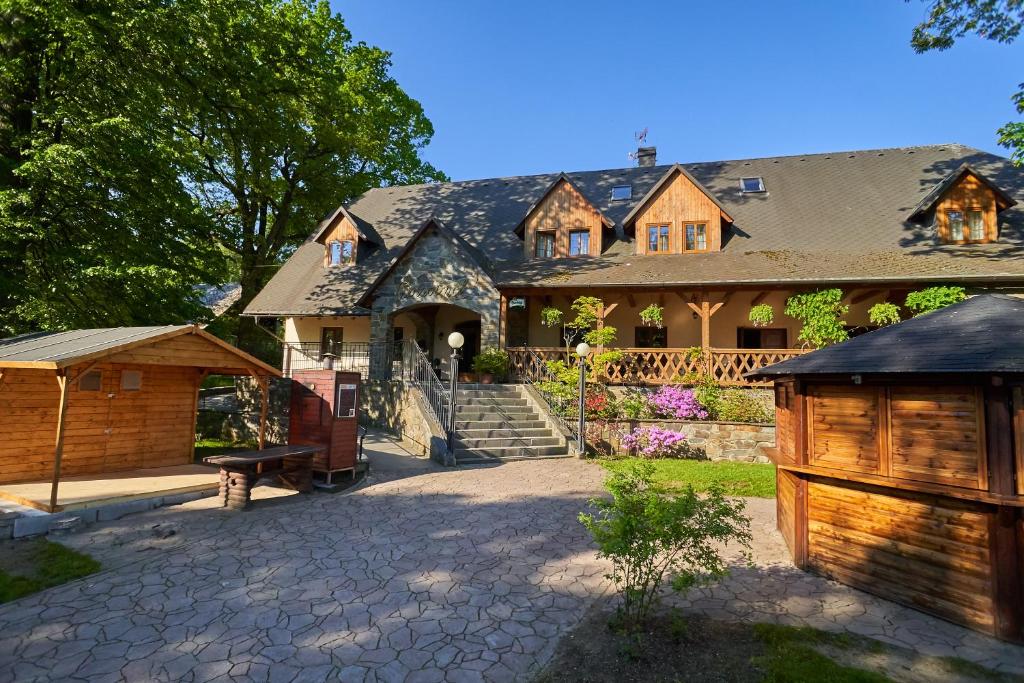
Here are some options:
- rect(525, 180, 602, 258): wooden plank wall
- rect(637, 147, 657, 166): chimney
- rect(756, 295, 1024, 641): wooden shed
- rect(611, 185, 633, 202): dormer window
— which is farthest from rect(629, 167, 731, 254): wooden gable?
rect(756, 295, 1024, 641): wooden shed

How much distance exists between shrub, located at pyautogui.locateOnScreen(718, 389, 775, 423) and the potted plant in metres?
6.87

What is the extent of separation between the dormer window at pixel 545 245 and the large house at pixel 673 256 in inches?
1.8

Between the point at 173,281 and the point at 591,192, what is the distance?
1660 cm

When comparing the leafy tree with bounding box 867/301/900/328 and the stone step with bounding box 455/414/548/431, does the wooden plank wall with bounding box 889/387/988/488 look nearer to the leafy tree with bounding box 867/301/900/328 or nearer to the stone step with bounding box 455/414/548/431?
the stone step with bounding box 455/414/548/431

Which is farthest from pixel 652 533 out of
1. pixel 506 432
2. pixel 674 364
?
pixel 674 364

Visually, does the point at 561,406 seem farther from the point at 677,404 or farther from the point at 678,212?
the point at 678,212

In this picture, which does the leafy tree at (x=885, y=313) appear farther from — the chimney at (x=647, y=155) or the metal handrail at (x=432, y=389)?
the chimney at (x=647, y=155)

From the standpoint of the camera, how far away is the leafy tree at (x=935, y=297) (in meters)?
13.0

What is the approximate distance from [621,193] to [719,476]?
1423 centimetres

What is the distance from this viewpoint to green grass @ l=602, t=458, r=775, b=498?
1002 centimetres

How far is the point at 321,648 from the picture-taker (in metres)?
4.20

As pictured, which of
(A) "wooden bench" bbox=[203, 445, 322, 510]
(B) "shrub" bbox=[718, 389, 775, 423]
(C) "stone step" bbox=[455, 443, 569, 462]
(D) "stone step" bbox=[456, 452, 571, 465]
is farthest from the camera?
(B) "shrub" bbox=[718, 389, 775, 423]

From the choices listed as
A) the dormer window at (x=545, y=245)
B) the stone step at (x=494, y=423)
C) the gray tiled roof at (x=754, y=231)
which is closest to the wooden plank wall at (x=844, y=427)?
the stone step at (x=494, y=423)

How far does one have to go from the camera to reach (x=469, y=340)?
2062 cm
